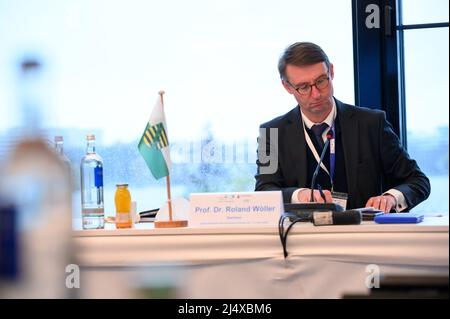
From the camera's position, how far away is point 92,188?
2.36 metres

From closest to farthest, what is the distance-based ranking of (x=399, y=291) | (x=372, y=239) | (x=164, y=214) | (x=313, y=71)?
(x=399, y=291)
(x=372, y=239)
(x=164, y=214)
(x=313, y=71)

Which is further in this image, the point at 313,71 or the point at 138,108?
the point at 138,108

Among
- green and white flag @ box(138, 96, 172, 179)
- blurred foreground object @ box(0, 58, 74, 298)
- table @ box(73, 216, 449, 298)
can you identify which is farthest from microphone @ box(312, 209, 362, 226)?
blurred foreground object @ box(0, 58, 74, 298)

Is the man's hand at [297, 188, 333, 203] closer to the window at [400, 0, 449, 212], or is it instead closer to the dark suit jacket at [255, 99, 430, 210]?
the dark suit jacket at [255, 99, 430, 210]

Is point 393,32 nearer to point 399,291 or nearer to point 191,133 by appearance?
point 191,133

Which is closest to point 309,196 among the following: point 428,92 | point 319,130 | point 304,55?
point 319,130

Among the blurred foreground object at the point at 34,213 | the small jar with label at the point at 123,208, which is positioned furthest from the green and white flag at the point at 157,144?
the blurred foreground object at the point at 34,213

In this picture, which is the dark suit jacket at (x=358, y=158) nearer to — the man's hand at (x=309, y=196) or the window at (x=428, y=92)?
the man's hand at (x=309, y=196)

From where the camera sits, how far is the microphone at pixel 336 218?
77.6 inches

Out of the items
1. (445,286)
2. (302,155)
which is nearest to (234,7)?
(302,155)

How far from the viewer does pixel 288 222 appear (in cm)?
204

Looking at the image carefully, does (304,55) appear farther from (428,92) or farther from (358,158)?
(428,92)

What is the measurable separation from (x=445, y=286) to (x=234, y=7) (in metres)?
2.84

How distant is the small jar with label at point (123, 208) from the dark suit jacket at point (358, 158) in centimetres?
81
